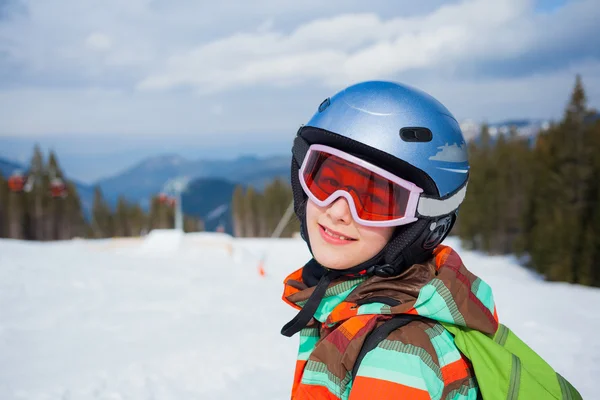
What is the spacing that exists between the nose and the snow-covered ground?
2.84 m

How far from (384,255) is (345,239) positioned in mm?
179

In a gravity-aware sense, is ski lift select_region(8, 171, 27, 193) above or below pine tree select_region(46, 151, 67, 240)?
above

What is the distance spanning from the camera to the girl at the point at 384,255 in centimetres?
162

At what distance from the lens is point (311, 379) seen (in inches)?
69.1

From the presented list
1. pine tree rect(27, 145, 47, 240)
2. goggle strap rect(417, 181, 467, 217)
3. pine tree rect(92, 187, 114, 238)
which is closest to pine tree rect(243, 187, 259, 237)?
pine tree rect(92, 187, 114, 238)

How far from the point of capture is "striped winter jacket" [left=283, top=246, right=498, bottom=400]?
1531mm

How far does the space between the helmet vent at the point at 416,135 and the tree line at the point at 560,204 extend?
2605 centimetres

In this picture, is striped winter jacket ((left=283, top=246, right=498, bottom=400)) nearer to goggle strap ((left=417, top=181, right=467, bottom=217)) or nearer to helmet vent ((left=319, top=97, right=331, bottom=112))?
goggle strap ((left=417, top=181, right=467, bottom=217))

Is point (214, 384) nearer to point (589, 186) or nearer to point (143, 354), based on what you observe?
point (143, 354)

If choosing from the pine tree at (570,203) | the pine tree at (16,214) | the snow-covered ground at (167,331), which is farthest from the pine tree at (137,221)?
the snow-covered ground at (167,331)

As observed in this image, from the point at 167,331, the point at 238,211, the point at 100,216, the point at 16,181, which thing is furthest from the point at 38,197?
the point at 167,331

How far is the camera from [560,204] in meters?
26.2

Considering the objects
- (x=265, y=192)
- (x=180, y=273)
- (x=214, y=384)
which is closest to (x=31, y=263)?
(x=180, y=273)

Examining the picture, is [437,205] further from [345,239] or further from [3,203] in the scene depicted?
[3,203]
